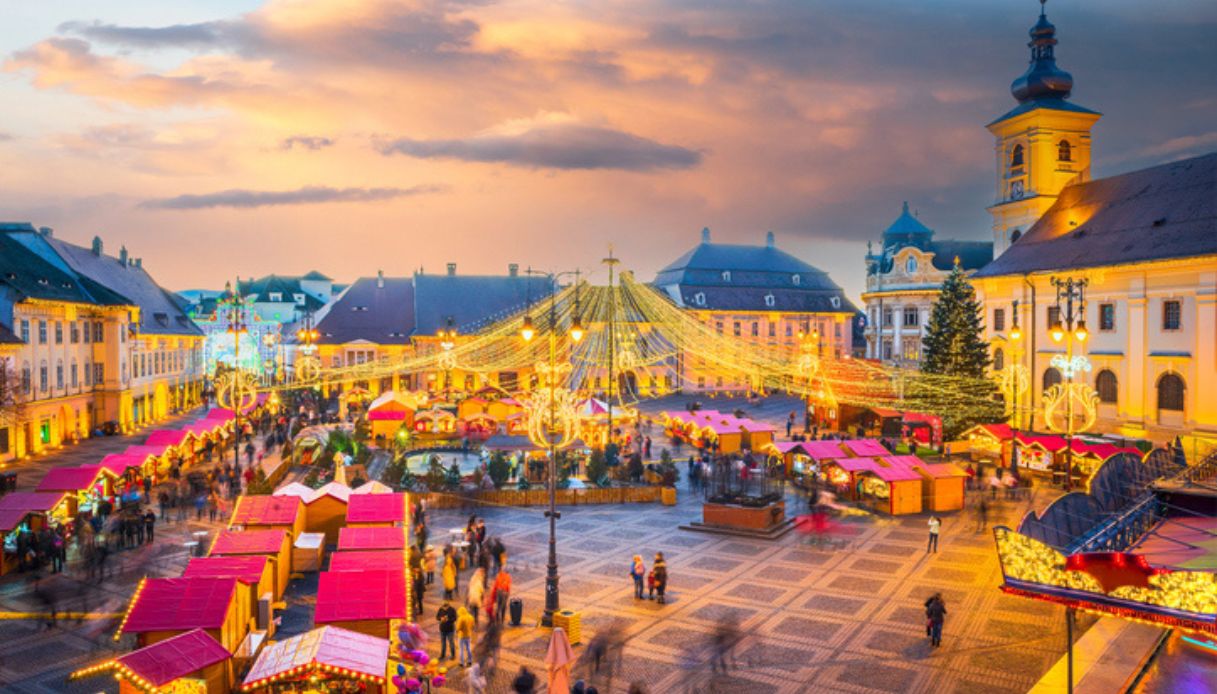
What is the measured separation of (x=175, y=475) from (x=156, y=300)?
36.7m

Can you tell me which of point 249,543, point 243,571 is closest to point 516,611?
point 243,571

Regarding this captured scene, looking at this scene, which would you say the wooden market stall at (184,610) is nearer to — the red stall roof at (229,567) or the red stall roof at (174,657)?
the red stall roof at (174,657)

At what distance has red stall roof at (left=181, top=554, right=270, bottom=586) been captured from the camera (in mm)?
16234

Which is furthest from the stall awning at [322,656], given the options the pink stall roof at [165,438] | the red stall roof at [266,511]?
the pink stall roof at [165,438]

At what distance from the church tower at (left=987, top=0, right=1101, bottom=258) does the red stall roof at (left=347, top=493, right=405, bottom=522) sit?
45387mm

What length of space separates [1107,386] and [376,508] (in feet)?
119

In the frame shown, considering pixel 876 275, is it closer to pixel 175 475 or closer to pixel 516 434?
pixel 516 434

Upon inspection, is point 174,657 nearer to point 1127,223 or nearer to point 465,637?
point 465,637

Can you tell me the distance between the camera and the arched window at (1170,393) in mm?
37594

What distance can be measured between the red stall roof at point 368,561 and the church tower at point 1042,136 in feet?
158

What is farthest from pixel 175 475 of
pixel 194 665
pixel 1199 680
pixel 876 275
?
pixel 876 275

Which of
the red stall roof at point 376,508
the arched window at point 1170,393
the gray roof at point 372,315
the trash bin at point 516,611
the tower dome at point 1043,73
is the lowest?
the trash bin at point 516,611

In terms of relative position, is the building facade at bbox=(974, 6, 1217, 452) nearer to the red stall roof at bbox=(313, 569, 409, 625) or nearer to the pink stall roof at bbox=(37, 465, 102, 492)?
the red stall roof at bbox=(313, 569, 409, 625)

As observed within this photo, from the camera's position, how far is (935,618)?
16.4 m
